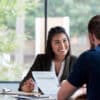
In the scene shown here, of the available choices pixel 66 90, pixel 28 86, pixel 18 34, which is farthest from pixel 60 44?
pixel 18 34

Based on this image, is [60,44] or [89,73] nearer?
[89,73]

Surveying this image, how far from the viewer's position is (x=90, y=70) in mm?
1493

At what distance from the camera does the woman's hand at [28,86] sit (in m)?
2.31

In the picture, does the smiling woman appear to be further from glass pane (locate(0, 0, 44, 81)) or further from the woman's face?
glass pane (locate(0, 0, 44, 81))

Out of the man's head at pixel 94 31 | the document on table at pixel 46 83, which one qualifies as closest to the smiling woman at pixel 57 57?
the document on table at pixel 46 83

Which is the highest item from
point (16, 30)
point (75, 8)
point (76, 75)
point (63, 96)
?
point (75, 8)

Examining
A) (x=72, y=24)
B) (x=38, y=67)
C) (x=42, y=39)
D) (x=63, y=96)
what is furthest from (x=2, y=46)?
(x=63, y=96)

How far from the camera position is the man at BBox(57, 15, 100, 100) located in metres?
1.49

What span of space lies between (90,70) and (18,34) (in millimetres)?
2638

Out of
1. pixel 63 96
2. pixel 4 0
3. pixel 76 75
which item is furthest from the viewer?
pixel 4 0

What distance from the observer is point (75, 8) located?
13.3ft

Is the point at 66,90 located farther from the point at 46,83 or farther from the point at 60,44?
the point at 60,44

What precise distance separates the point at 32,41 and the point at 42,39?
15cm

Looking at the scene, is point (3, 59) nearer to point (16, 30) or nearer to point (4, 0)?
point (16, 30)
